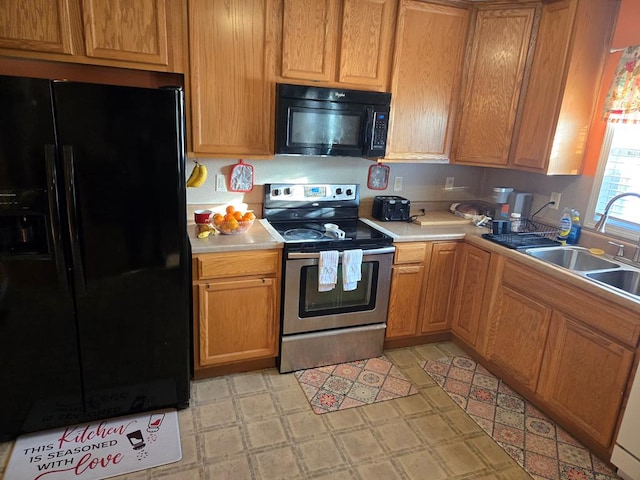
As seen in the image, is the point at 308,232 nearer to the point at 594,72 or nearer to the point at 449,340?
the point at 449,340

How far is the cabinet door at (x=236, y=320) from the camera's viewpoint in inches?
95.4

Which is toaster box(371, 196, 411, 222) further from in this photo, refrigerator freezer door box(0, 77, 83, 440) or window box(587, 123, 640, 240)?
refrigerator freezer door box(0, 77, 83, 440)

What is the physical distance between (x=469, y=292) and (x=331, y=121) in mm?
1475

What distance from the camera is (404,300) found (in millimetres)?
2898

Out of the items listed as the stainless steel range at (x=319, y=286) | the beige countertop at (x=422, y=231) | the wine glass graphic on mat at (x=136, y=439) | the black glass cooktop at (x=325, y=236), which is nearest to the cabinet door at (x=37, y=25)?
the stainless steel range at (x=319, y=286)

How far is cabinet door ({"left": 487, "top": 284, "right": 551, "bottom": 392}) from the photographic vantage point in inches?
94.6

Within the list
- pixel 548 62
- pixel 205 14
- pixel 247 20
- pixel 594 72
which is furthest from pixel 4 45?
pixel 594 72

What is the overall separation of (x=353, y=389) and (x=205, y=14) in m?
2.29

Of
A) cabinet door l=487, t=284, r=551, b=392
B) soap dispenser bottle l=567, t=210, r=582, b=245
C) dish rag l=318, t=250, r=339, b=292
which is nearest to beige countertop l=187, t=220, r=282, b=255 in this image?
dish rag l=318, t=250, r=339, b=292

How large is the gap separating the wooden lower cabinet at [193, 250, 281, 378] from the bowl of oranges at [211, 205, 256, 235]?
7.9 inches

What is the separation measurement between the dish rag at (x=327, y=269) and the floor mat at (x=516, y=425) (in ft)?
3.05

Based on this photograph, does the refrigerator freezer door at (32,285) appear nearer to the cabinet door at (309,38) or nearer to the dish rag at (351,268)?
the cabinet door at (309,38)

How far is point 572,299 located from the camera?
2.19m

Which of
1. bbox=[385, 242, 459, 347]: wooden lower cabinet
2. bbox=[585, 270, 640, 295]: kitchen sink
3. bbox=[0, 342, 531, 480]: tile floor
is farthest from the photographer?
bbox=[385, 242, 459, 347]: wooden lower cabinet
